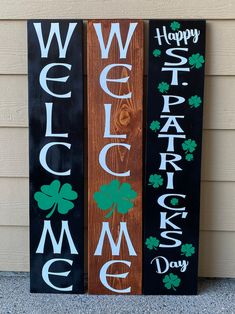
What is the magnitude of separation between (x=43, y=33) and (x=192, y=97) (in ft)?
2.64

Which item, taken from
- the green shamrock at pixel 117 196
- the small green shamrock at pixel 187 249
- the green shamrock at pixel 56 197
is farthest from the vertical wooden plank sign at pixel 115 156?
the small green shamrock at pixel 187 249

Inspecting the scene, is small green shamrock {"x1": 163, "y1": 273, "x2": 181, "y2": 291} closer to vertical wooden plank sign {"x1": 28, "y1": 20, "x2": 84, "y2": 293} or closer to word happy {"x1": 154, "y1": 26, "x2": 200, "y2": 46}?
vertical wooden plank sign {"x1": 28, "y1": 20, "x2": 84, "y2": 293}

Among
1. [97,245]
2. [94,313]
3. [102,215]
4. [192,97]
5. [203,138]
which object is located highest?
[192,97]

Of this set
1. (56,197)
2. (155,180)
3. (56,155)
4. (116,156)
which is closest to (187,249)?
(155,180)

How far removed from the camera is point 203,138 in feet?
8.23

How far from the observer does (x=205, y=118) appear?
Result: 2.48 meters

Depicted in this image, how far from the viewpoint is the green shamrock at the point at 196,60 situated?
2.36 metres

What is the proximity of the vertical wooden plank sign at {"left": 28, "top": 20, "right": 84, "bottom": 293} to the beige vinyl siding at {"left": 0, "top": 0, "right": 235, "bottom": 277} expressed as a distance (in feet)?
0.43

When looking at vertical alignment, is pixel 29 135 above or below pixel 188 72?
below

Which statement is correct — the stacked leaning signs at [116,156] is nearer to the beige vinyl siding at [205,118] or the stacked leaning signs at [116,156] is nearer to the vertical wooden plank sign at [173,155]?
the vertical wooden plank sign at [173,155]

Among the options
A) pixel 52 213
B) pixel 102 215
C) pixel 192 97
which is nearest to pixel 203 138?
pixel 192 97

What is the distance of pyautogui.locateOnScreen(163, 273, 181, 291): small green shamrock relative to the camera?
2459 millimetres

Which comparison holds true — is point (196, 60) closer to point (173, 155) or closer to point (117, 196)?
point (173, 155)

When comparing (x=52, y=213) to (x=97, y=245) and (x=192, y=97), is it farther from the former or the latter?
(x=192, y=97)
